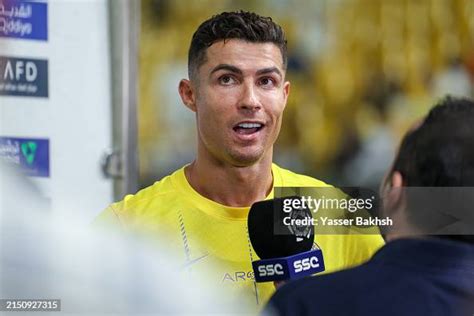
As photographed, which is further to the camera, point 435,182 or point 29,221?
point 29,221

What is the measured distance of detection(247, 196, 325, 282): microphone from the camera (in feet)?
9.56

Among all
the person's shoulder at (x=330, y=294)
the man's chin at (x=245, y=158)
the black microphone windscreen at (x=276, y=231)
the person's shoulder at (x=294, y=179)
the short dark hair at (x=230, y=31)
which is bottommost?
the person's shoulder at (x=330, y=294)

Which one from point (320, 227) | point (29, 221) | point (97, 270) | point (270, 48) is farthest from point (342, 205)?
point (29, 221)

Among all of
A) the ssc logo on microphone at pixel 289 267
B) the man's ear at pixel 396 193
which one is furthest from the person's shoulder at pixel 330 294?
the ssc logo on microphone at pixel 289 267

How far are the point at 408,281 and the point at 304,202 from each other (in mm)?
1071

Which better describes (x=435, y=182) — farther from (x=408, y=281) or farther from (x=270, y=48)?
(x=270, y=48)

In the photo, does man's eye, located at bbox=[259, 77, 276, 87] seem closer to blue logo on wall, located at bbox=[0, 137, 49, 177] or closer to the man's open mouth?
the man's open mouth

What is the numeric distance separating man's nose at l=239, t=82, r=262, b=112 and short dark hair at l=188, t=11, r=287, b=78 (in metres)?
0.14

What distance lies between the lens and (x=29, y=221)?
2926 millimetres

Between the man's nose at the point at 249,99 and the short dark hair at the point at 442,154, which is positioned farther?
the man's nose at the point at 249,99

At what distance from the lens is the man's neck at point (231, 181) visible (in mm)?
3004

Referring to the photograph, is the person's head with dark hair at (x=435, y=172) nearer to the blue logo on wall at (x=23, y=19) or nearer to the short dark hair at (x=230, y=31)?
the short dark hair at (x=230, y=31)

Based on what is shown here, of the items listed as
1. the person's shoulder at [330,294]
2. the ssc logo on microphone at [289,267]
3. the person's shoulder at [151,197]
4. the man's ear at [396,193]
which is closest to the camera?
the person's shoulder at [330,294]

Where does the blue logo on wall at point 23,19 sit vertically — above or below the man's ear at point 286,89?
above
